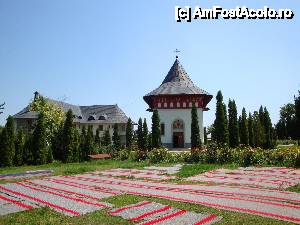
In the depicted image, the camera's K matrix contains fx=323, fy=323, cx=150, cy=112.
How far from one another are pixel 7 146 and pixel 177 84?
27648 mm

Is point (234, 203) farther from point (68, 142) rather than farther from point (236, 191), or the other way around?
point (68, 142)

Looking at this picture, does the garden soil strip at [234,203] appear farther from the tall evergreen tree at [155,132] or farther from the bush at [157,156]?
the tall evergreen tree at [155,132]

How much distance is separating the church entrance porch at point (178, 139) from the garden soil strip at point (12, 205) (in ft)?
116

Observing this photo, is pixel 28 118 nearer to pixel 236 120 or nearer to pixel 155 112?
pixel 155 112

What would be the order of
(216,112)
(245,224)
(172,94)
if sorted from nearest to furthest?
(245,224) < (216,112) < (172,94)

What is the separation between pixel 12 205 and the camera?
9.90 meters

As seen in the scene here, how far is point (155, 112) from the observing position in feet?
130

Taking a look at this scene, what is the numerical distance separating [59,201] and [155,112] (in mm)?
29680

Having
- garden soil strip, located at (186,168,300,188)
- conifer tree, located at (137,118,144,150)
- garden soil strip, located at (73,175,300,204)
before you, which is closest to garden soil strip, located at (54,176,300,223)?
garden soil strip, located at (73,175,300,204)

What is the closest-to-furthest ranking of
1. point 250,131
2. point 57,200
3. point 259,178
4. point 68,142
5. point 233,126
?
point 57,200
point 259,178
point 68,142
point 233,126
point 250,131

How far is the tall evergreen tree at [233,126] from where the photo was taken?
36.1 meters

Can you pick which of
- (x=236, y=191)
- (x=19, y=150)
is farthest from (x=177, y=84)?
(x=236, y=191)

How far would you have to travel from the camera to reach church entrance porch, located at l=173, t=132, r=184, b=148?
45184 mm

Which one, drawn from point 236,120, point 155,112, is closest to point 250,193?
point 236,120
